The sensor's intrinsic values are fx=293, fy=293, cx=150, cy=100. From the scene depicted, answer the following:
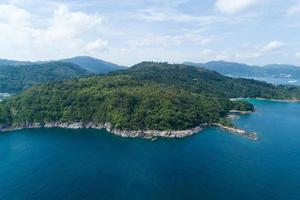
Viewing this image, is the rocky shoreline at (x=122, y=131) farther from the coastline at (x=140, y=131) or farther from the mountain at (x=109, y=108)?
Answer: the mountain at (x=109, y=108)

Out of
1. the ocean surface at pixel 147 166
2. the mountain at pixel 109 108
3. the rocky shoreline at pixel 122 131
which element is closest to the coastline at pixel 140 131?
the rocky shoreline at pixel 122 131

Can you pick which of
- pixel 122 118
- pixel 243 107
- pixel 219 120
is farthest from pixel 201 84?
pixel 122 118

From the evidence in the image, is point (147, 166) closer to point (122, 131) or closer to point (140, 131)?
point (140, 131)

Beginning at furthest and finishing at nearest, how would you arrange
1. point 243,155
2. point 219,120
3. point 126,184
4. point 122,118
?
point 219,120, point 122,118, point 243,155, point 126,184

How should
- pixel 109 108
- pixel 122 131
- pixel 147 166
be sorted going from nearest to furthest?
pixel 147 166
pixel 122 131
pixel 109 108

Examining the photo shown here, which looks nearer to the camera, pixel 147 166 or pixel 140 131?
pixel 147 166

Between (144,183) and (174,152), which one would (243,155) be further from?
(144,183)

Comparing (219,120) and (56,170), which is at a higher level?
(219,120)

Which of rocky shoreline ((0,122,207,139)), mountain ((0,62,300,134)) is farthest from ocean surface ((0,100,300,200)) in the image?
mountain ((0,62,300,134))

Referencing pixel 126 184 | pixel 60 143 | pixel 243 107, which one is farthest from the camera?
pixel 243 107

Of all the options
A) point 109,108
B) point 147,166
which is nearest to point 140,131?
point 109,108
